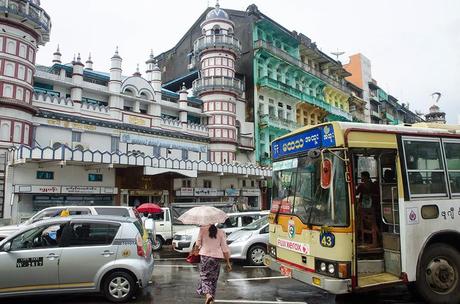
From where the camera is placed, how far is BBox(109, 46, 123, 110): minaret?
88.4 feet

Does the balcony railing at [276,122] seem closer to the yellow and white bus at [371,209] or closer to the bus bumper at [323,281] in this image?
the yellow and white bus at [371,209]

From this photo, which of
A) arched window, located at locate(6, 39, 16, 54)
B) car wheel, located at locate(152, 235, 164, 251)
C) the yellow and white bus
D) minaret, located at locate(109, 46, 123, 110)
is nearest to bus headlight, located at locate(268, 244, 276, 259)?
the yellow and white bus

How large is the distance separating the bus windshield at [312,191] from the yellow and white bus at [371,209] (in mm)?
16

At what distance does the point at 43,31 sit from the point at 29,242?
64.1 ft

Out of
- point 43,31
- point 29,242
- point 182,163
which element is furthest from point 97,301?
point 43,31

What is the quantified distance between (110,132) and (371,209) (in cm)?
2194

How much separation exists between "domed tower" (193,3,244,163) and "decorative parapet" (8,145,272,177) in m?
3.63

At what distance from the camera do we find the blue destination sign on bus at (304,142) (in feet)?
21.7

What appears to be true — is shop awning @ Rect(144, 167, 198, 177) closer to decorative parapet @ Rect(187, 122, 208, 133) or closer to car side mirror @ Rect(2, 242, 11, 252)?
decorative parapet @ Rect(187, 122, 208, 133)

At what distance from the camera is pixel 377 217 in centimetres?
731

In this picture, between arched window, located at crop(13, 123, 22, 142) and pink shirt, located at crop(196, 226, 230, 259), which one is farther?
arched window, located at crop(13, 123, 22, 142)

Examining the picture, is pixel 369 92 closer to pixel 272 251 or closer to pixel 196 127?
pixel 196 127

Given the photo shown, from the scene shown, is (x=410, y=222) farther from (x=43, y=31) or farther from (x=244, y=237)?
(x=43, y=31)

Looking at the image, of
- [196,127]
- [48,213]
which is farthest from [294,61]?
[48,213]
